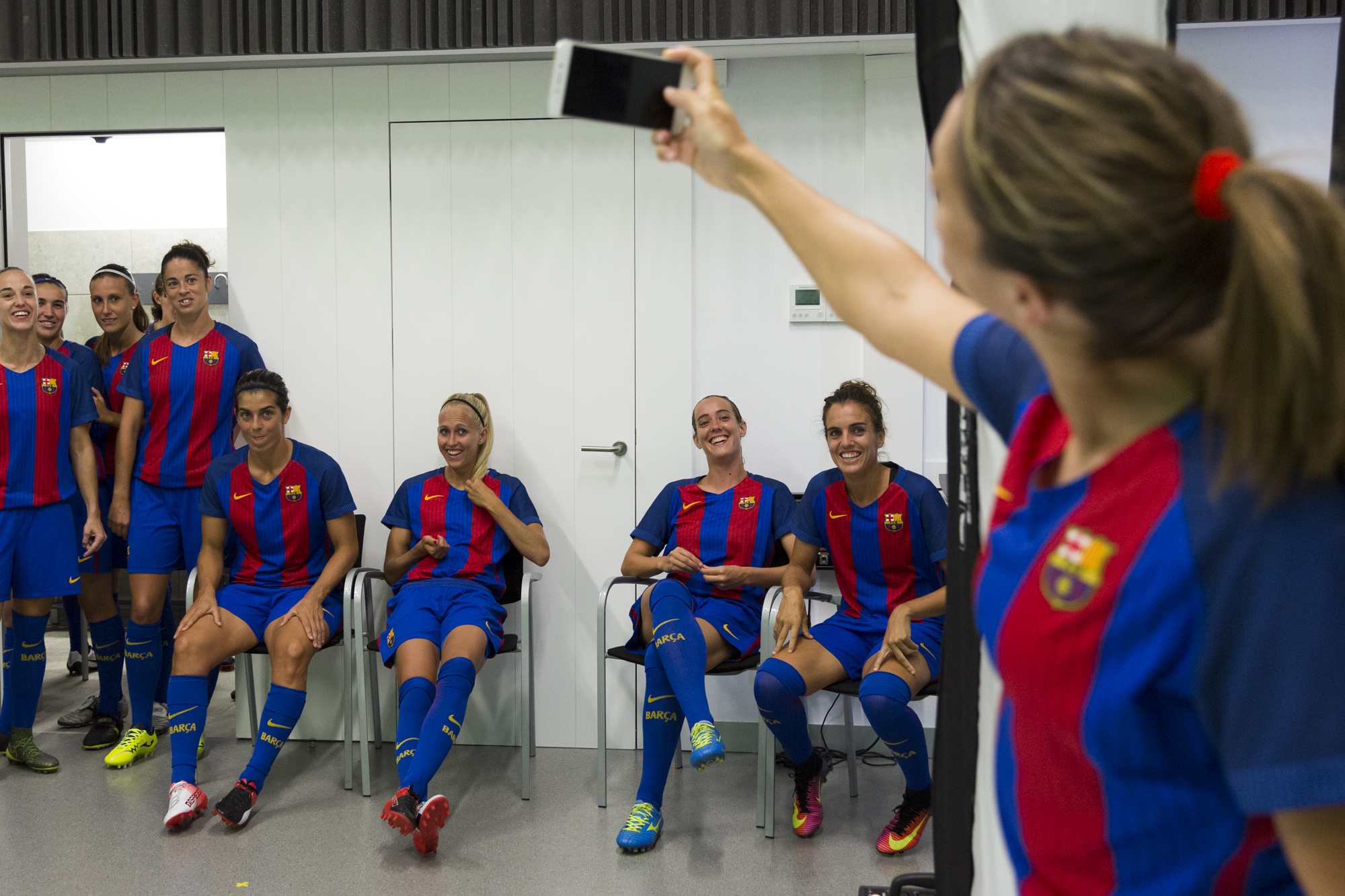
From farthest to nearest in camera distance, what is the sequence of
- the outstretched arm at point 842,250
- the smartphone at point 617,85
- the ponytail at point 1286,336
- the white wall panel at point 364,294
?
the white wall panel at point 364,294, the smartphone at point 617,85, the outstretched arm at point 842,250, the ponytail at point 1286,336

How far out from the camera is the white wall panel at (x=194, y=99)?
3930 mm

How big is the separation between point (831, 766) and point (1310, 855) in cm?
312

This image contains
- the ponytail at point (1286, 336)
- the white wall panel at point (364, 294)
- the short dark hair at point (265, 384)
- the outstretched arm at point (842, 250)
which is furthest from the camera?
the white wall panel at point (364, 294)

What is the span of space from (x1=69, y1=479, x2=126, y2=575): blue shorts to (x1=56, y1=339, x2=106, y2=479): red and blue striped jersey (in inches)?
3.6

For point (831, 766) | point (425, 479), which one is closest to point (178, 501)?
point (425, 479)

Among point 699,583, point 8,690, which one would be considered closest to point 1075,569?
point 699,583

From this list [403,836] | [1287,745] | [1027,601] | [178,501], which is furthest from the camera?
[178,501]

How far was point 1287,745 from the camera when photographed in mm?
493

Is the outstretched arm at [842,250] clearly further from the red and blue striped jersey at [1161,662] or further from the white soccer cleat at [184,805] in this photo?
the white soccer cleat at [184,805]

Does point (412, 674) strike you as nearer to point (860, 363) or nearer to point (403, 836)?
point (403, 836)

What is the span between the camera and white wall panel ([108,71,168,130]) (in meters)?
3.95

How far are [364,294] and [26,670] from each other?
1.77m

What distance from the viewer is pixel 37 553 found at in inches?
139

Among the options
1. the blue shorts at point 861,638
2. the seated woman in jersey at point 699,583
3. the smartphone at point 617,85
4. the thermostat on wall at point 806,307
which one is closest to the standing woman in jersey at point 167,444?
the seated woman in jersey at point 699,583
